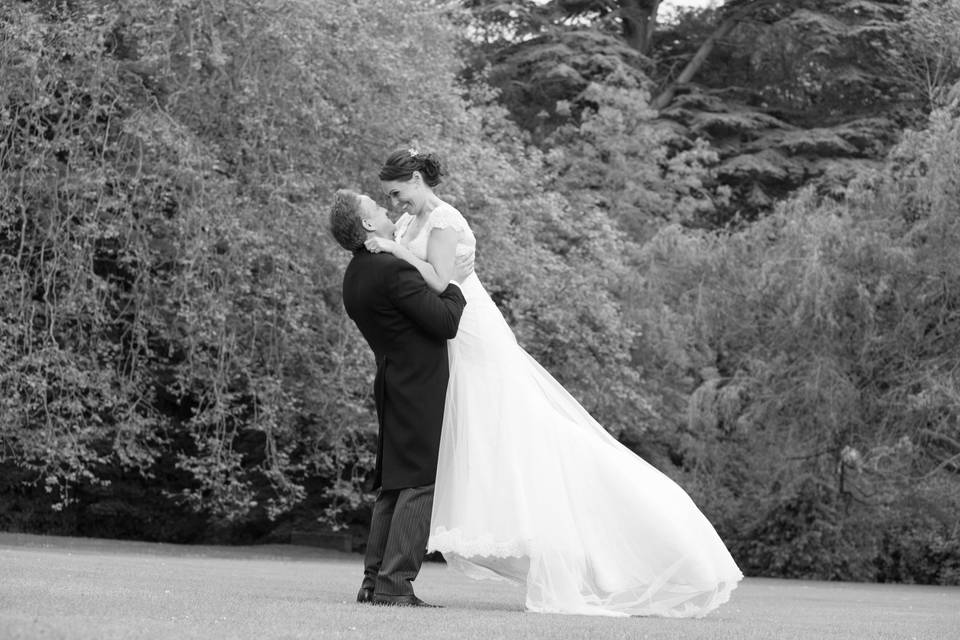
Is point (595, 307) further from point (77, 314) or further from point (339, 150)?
point (77, 314)

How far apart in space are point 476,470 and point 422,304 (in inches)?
33.4

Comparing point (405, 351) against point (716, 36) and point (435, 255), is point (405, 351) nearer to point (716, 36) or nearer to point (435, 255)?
point (435, 255)

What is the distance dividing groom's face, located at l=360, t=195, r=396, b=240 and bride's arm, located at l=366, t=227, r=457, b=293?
0.06 meters

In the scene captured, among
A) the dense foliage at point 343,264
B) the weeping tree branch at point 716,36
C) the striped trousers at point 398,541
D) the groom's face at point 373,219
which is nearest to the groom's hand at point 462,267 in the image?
the groom's face at point 373,219

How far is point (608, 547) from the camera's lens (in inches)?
282

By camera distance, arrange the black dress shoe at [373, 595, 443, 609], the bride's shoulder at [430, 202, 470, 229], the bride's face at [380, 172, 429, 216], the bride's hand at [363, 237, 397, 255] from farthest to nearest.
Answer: the bride's face at [380, 172, 429, 216]
the bride's shoulder at [430, 202, 470, 229]
the bride's hand at [363, 237, 397, 255]
the black dress shoe at [373, 595, 443, 609]

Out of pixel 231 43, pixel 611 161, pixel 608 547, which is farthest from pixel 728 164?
pixel 608 547

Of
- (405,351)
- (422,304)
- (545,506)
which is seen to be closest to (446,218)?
(422,304)

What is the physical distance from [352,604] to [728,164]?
22592 mm

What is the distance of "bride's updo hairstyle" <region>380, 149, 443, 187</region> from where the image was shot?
7.15 metres

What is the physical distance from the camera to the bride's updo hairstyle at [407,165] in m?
7.15

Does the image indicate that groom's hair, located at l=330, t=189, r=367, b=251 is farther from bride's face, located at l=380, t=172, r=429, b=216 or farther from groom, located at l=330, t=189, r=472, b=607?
bride's face, located at l=380, t=172, r=429, b=216

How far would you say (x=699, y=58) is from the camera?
31.3 m

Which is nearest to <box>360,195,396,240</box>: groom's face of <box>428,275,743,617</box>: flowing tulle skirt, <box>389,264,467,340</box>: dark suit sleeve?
<box>389,264,467,340</box>: dark suit sleeve
